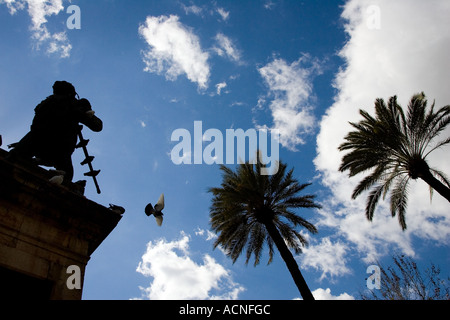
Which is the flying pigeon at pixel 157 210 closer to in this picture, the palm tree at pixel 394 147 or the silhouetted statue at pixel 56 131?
the silhouetted statue at pixel 56 131

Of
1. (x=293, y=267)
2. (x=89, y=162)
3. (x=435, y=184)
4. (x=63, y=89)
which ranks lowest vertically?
(x=293, y=267)

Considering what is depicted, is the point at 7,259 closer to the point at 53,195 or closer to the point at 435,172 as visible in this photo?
the point at 53,195

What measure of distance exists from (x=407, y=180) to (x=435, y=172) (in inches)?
48.2

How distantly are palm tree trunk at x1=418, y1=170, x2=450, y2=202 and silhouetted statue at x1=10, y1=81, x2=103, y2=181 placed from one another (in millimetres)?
12957

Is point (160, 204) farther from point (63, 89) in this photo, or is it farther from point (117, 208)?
point (63, 89)

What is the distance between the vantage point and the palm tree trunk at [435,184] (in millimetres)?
12688

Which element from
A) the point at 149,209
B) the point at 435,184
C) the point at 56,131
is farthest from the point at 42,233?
the point at 435,184

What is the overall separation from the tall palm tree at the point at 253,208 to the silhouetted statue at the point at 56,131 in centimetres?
1054

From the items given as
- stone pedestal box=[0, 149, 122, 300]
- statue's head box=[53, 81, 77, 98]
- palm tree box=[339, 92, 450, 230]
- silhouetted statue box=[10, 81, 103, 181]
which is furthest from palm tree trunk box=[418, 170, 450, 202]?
statue's head box=[53, 81, 77, 98]

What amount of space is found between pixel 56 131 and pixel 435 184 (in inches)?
546

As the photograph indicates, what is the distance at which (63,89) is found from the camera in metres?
6.34

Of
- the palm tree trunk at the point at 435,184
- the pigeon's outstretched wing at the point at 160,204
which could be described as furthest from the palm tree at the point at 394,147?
the pigeon's outstretched wing at the point at 160,204
